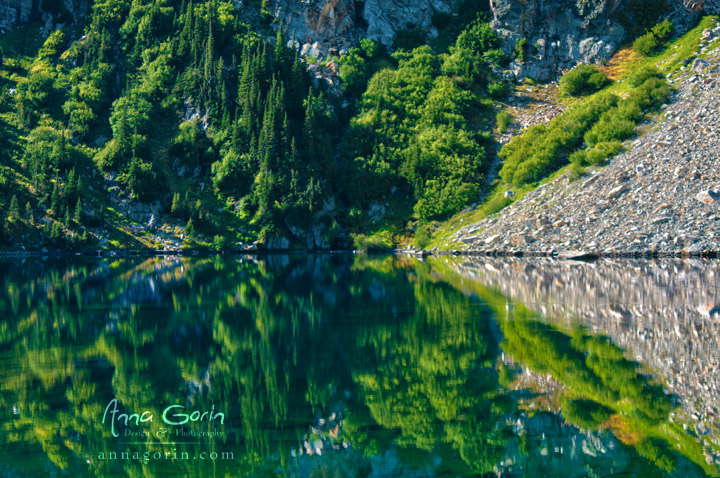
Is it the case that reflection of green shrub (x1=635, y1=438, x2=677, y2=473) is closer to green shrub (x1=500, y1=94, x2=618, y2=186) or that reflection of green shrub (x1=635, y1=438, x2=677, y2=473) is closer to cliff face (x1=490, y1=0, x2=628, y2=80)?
green shrub (x1=500, y1=94, x2=618, y2=186)

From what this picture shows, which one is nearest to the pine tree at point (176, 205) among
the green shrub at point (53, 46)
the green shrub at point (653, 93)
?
the green shrub at point (53, 46)

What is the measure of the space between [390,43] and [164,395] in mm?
101340

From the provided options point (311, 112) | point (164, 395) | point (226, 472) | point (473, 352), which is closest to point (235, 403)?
point (164, 395)

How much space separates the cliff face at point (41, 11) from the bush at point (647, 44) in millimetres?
99790

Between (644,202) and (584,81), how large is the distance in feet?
120

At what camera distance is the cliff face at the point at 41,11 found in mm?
118938

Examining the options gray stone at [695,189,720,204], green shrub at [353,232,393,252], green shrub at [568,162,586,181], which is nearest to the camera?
gray stone at [695,189,720,204]

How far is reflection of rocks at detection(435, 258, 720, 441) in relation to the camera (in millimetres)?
17688

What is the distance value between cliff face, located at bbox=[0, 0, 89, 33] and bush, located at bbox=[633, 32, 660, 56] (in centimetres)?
9979

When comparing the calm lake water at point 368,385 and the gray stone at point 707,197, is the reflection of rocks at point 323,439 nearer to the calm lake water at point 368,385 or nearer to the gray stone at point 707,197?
the calm lake water at point 368,385

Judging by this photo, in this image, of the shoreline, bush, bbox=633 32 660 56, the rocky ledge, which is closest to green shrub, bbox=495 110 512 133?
the rocky ledge

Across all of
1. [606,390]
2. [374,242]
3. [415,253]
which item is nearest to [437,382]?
[606,390]

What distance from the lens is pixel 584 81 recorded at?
3531 inches

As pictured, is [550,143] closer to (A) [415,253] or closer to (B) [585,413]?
(A) [415,253]
